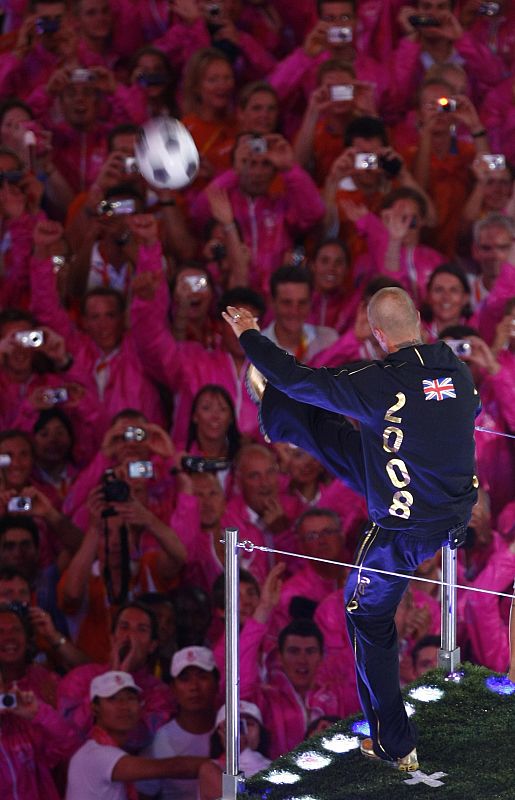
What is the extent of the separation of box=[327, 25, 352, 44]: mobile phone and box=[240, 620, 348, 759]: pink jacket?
2645mm

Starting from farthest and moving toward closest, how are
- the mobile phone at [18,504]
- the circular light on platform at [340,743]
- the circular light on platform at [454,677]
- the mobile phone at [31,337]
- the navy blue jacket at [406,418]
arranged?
the mobile phone at [31,337] → the mobile phone at [18,504] → the circular light on platform at [454,677] → the circular light on platform at [340,743] → the navy blue jacket at [406,418]

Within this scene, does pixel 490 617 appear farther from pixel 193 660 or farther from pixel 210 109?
pixel 210 109

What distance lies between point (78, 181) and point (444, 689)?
10.6 feet

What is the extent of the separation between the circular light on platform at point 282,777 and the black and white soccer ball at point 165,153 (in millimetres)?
2695

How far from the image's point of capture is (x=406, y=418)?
2.68m

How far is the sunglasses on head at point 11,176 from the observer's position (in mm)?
5348

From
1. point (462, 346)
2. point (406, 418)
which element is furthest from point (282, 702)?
point (406, 418)

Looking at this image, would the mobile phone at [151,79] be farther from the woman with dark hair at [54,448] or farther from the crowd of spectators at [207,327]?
the woman with dark hair at [54,448]

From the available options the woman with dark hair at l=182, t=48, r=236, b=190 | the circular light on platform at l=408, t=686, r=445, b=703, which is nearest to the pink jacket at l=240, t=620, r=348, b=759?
the circular light on platform at l=408, t=686, r=445, b=703

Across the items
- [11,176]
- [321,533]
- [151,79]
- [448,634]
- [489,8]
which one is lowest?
[321,533]

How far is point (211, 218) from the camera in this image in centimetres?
539

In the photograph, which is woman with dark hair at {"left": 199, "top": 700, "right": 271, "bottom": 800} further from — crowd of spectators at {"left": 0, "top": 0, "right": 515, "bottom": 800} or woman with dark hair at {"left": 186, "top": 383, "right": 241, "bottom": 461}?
woman with dark hair at {"left": 186, "top": 383, "right": 241, "bottom": 461}

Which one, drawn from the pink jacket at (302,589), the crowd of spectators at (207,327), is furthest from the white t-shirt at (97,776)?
the pink jacket at (302,589)

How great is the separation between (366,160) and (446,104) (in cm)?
44
